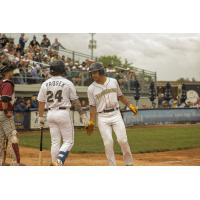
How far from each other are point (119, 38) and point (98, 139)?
3868 mm

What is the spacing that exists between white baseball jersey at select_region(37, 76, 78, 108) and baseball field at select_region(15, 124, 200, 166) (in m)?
2.00

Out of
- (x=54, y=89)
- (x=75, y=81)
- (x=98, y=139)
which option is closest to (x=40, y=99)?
(x=54, y=89)

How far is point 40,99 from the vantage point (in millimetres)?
7789

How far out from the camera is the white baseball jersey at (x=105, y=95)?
26.6 feet

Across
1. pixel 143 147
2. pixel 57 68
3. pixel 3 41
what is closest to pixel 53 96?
pixel 57 68

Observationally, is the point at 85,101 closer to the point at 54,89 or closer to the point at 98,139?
the point at 98,139

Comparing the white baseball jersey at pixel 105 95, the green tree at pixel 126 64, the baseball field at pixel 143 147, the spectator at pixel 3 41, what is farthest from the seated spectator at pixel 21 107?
the white baseball jersey at pixel 105 95

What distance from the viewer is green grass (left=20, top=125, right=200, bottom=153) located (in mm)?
12239

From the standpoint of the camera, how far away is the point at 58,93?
7711mm

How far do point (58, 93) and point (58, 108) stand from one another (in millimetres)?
256

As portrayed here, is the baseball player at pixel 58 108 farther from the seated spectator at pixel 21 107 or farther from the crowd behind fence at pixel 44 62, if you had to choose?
the seated spectator at pixel 21 107

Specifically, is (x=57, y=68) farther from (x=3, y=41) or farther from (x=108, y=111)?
(x=3, y=41)

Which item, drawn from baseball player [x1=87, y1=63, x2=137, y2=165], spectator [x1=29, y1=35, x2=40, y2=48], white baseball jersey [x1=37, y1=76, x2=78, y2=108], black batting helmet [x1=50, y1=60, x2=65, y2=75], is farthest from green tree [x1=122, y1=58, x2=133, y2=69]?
white baseball jersey [x1=37, y1=76, x2=78, y2=108]

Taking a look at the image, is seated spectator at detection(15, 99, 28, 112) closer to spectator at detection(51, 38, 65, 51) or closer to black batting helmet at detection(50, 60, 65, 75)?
spectator at detection(51, 38, 65, 51)
